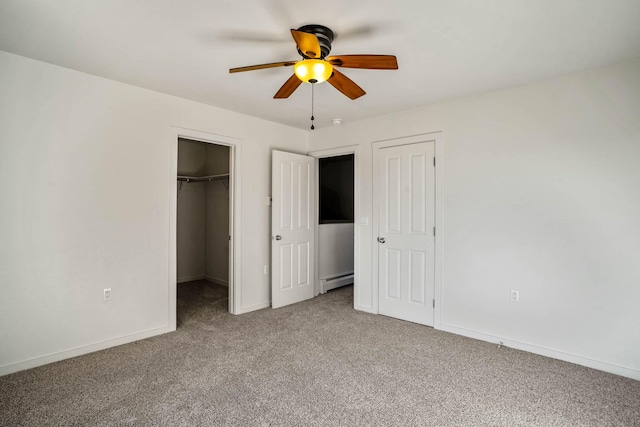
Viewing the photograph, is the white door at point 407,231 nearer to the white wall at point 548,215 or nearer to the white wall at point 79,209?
the white wall at point 548,215

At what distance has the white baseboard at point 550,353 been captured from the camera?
2.52 meters

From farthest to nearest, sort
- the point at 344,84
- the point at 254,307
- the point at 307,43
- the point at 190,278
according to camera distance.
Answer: the point at 190,278
the point at 254,307
the point at 344,84
the point at 307,43

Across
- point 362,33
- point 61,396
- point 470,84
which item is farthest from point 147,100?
point 470,84

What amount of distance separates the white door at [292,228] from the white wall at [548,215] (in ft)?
5.59

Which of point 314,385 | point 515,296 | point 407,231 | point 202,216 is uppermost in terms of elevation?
point 202,216

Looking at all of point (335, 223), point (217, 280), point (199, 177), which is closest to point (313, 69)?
point (335, 223)

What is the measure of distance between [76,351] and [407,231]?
335 centimetres

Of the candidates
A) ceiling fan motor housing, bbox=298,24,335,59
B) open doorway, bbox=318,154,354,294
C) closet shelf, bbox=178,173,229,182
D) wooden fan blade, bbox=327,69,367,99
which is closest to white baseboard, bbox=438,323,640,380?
open doorway, bbox=318,154,354,294

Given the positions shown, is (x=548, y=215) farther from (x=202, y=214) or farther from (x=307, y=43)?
(x=202, y=214)

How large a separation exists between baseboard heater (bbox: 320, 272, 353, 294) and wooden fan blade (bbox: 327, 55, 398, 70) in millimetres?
3466

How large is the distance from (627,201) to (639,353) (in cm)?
115

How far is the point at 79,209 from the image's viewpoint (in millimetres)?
2783

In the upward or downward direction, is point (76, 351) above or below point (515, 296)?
below

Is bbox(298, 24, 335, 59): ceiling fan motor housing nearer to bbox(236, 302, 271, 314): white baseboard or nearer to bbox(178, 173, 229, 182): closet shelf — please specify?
bbox(236, 302, 271, 314): white baseboard
